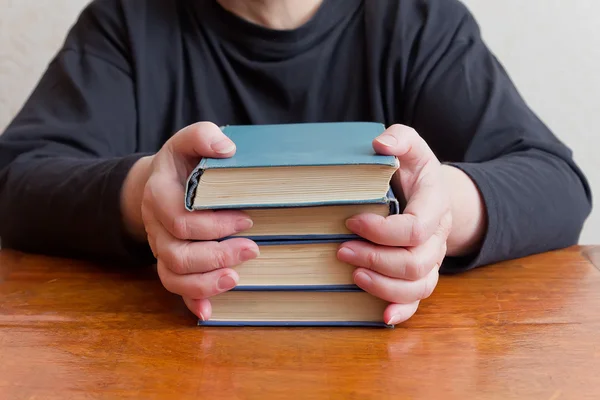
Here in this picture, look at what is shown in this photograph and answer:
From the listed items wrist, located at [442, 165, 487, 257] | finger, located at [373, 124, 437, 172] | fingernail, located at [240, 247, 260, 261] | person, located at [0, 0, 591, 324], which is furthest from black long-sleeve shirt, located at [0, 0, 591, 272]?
fingernail, located at [240, 247, 260, 261]

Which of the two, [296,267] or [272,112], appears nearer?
[296,267]

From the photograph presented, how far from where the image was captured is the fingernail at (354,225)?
1.68 feet

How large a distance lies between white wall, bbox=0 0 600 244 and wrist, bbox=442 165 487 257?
74cm

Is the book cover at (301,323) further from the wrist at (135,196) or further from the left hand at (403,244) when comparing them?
the wrist at (135,196)

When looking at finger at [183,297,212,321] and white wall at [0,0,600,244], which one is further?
white wall at [0,0,600,244]

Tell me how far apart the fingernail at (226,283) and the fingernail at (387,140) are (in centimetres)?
17

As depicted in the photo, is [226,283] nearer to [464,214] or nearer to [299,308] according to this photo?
[299,308]

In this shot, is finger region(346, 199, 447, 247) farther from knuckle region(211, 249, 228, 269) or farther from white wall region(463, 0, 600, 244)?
white wall region(463, 0, 600, 244)

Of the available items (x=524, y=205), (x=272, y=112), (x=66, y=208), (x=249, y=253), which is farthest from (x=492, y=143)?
(x=66, y=208)

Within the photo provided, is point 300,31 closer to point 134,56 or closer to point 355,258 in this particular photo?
point 134,56

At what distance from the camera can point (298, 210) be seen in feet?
1.68

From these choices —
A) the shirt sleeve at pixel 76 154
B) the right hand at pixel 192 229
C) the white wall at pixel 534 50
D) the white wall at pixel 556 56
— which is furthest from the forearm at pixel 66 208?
the white wall at pixel 556 56

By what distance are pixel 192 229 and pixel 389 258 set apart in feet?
0.54

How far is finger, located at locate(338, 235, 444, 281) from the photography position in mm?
523
